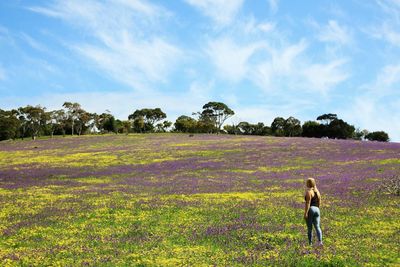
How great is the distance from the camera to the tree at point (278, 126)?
558 ft

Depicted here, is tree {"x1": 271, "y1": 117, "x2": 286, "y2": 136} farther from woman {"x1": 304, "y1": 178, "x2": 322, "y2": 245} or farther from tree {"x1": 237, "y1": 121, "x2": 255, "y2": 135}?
woman {"x1": 304, "y1": 178, "x2": 322, "y2": 245}

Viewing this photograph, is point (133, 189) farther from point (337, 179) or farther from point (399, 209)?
point (399, 209)

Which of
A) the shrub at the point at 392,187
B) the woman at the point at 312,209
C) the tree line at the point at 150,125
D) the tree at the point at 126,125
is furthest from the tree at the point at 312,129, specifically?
the woman at the point at 312,209

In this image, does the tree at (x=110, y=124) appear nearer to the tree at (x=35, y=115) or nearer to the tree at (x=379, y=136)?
the tree at (x=35, y=115)

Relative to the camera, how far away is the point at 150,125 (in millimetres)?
180625

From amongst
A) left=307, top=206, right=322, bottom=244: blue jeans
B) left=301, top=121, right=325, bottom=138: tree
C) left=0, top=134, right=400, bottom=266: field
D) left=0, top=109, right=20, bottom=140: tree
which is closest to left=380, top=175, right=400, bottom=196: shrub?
left=0, top=134, right=400, bottom=266: field

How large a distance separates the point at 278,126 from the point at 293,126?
900 centimetres

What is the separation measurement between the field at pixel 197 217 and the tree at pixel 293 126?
118 m

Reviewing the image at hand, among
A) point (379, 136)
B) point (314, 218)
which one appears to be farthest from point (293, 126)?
point (314, 218)

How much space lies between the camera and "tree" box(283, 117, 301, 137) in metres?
165

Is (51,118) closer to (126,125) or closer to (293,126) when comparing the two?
(126,125)

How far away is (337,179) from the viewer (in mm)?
35406

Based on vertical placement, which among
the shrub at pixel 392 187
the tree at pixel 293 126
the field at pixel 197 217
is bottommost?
the field at pixel 197 217

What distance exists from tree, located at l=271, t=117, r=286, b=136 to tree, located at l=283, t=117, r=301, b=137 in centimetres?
291
